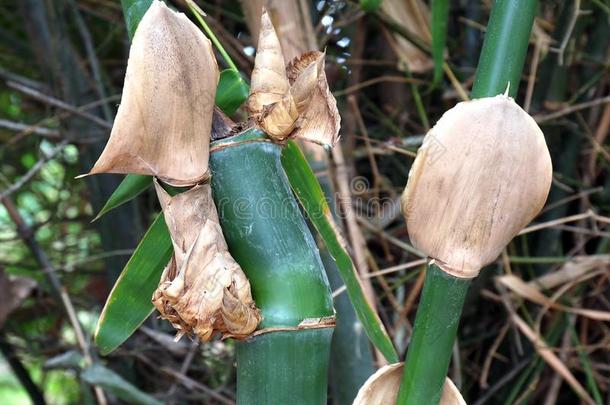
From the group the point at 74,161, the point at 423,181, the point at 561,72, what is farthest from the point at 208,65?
the point at 74,161

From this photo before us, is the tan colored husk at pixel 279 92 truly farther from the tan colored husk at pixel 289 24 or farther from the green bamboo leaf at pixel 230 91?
the tan colored husk at pixel 289 24

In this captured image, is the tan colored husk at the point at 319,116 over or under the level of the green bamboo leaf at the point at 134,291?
over

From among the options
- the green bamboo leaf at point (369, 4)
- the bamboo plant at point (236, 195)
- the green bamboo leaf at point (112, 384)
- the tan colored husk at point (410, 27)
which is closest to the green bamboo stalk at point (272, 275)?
the bamboo plant at point (236, 195)

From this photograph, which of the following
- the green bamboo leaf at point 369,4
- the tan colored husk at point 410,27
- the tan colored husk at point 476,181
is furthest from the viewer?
the tan colored husk at point 410,27

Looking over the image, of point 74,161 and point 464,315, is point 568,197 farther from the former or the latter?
point 74,161

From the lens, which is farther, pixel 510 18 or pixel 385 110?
pixel 385 110

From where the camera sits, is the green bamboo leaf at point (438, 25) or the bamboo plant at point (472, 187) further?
the green bamboo leaf at point (438, 25)

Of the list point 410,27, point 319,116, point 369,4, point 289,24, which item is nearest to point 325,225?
point 319,116

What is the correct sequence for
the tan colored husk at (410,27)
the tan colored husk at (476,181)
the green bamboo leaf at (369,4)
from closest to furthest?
the tan colored husk at (476,181), the green bamboo leaf at (369,4), the tan colored husk at (410,27)
